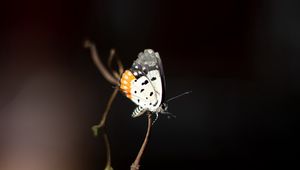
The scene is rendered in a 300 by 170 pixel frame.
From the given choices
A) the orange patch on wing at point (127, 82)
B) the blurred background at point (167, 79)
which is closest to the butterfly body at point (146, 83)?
the orange patch on wing at point (127, 82)

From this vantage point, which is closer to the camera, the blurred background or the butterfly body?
the butterfly body

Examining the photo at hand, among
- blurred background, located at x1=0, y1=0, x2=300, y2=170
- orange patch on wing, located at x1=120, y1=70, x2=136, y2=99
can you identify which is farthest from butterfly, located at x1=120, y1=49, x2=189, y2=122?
blurred background, located at x1=0, y1=0, x2=300, y2=170

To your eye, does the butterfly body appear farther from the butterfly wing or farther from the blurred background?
the blurred background

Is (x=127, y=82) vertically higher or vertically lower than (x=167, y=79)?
lower

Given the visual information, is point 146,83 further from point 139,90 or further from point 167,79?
point 167,79

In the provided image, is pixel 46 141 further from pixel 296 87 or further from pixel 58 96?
pixel 296 87

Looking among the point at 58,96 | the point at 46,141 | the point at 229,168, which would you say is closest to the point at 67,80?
the point at 58,96

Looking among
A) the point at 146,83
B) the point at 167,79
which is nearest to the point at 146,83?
the point at 146,83
